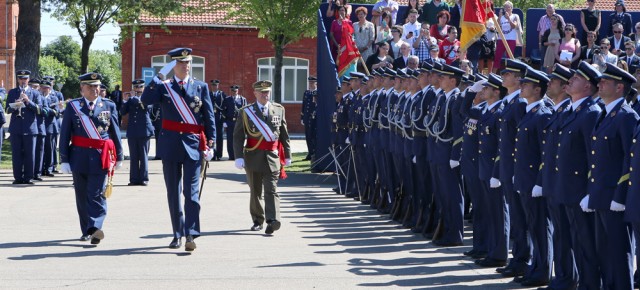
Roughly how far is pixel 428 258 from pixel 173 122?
3116 mm

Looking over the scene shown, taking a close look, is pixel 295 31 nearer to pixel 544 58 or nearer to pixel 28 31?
pixel 28 31

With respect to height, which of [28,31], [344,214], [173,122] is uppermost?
[28,31]

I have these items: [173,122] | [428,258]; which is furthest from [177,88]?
[428,258]

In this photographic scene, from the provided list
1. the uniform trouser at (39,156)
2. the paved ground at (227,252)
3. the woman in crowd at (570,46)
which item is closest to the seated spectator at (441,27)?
the woman in crowd at (570,46)

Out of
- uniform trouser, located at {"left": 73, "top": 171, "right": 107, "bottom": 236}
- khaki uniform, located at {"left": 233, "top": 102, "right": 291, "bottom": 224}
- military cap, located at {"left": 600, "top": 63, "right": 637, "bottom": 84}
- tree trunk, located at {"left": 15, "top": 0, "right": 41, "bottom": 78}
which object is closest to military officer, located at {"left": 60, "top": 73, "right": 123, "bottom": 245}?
uniform trouser, located at {"left": 73, "top": 171, "right": 107, "bottom": 236}

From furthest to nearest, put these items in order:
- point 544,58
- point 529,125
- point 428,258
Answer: point 544,58 < point 428,258 < point 529,125

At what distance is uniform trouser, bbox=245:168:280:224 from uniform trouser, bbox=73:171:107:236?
201 centimetres

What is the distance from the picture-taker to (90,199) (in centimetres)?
1210

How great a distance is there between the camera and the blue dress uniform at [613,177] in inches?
308

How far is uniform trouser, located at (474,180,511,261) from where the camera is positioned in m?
10.5

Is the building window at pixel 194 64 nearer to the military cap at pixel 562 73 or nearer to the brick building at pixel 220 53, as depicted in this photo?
the brick building at pixel 220 53

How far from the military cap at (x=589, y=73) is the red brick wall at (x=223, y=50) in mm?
39976

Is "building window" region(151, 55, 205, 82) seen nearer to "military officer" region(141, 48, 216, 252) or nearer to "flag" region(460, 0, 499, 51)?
"flag" region(460, 0, 499, 51)

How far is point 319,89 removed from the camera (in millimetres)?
22641
